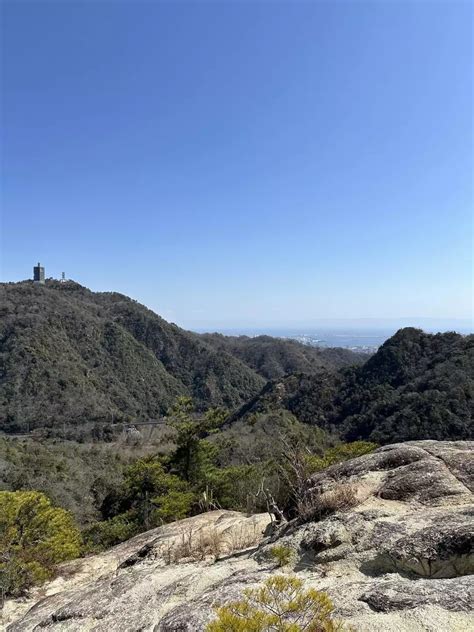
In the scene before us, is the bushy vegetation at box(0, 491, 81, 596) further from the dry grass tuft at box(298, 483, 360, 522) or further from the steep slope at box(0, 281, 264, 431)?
the steep slope at box(0, 281, 264, 431)

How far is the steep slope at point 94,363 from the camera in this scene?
70562 mm

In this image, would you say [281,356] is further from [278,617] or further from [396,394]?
[278,617]

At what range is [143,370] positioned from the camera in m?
98.8

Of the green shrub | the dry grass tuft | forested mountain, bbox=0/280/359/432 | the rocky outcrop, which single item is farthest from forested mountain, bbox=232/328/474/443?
the green shrub

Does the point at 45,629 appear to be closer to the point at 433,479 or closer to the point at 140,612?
the point at 140,612

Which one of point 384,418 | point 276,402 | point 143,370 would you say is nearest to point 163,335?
point 143,370

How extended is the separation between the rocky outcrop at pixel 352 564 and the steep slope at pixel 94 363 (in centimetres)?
6913

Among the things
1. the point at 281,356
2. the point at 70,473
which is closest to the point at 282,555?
the point at 70,473

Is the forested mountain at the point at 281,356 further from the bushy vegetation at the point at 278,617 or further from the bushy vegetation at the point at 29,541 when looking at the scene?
the bushy vegetation at the point at 278,617

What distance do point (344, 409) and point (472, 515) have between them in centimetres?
5018

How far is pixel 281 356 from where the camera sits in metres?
126

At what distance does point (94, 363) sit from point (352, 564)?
9061cm

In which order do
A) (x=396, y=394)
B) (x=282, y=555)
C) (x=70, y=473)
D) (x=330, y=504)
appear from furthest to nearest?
(x=396, y=394) → (x=70, y=473) → (x=330, y=504) → (x=282, y=555)

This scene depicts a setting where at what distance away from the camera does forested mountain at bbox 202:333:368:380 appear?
118 metres
